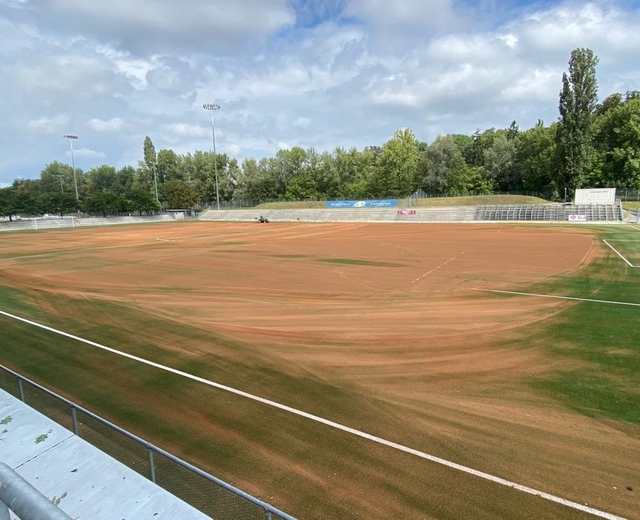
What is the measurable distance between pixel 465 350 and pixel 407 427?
437 centimetres

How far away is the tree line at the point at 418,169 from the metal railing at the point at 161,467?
81483 millimetres

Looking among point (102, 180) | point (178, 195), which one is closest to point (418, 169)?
point (178, 195)

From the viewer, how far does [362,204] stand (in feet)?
315

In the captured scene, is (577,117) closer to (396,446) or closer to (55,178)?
(396,446)

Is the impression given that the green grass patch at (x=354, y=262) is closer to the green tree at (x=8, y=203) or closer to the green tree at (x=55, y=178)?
the green tree at (x=8, y=203)

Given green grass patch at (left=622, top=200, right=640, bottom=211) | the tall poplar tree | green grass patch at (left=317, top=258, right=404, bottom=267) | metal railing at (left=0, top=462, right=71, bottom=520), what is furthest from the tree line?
metal railing at (left=0, top=462, right=71, bottom=520)

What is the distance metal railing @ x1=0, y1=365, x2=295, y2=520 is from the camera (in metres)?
5.11

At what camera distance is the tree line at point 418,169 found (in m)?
70.2

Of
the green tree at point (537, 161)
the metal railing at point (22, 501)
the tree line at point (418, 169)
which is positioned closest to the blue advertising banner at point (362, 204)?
the tree line at point (418, 169)

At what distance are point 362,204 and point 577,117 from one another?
153 ft

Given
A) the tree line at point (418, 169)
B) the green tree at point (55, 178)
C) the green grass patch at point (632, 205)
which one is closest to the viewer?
the green grass patch at point (632, 205)

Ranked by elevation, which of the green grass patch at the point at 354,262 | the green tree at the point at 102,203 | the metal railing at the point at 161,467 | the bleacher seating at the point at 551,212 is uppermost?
the green tree at the point at 102,203

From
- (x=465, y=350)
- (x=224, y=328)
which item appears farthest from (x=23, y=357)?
(x=465, y=350)

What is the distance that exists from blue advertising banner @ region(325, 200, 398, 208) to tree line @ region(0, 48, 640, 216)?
7785 mm
